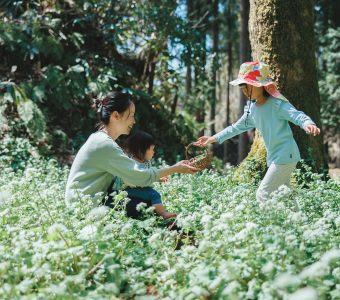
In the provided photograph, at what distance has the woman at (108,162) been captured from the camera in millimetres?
4188

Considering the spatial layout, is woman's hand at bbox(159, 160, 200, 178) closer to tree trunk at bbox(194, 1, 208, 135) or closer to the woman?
the woman

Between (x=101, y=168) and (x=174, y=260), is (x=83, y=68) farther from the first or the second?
(x=174, y=260)

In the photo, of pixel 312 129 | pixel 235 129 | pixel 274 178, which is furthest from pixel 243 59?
pixel 312 129

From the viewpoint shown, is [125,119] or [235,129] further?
[235,129]

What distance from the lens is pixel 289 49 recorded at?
683 cm

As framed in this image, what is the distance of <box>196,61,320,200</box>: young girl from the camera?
190 inches

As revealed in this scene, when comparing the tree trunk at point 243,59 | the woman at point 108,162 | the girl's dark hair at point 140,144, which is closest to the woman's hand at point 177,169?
the woman at point 108,162

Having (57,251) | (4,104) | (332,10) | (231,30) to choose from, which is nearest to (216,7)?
(231,30)

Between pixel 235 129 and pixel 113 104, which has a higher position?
pixel 113 104

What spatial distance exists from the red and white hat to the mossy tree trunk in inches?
74.8

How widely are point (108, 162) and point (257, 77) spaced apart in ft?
5.78

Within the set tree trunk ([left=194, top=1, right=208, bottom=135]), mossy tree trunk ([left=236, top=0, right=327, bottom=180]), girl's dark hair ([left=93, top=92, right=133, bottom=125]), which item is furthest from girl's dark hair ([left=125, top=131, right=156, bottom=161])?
tree trunk ([left=194, top=1, right=208, bottom=135])

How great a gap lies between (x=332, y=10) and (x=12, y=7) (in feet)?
36.8

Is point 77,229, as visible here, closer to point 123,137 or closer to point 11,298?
point 11,298
